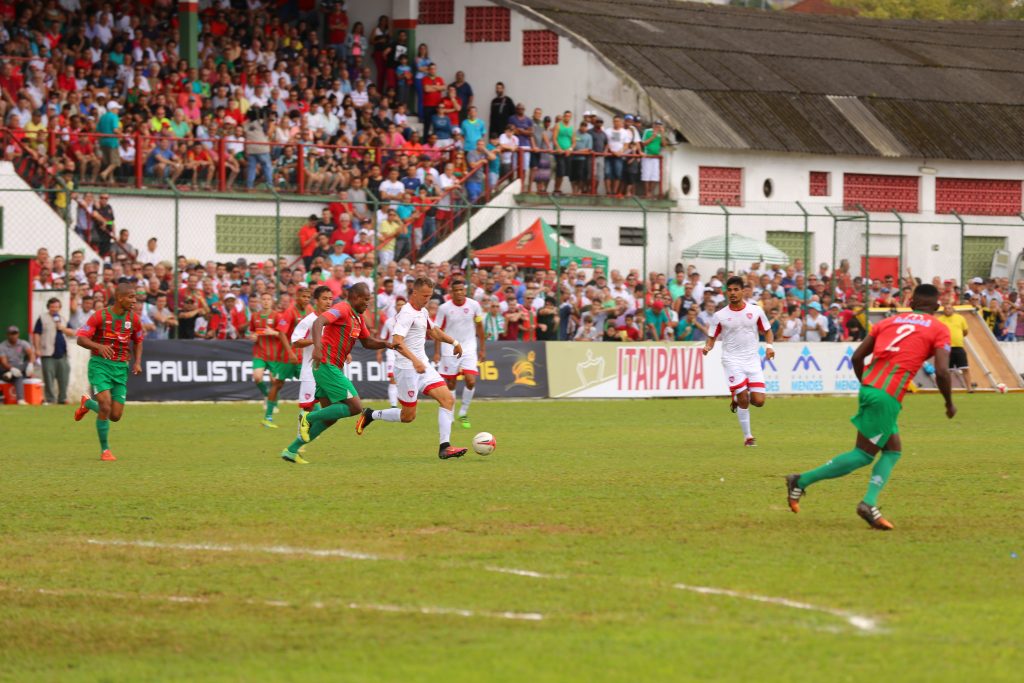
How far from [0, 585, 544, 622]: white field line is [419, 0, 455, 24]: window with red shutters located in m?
35.7

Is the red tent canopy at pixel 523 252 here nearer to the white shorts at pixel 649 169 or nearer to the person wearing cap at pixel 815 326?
the person wearing cap at pixel 815 326

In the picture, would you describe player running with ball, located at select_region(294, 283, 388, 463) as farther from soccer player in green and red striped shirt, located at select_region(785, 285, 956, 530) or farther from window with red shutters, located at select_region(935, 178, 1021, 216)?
window with red shutters, located at select_region(935, 178, 1021, 216)

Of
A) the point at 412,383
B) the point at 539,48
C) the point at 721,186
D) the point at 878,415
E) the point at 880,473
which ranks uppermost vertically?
the point at 539,48

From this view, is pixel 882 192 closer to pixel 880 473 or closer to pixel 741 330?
pixel 741 330

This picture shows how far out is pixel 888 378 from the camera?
1115 centimetres

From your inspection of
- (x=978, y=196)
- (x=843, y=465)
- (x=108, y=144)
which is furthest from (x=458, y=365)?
(x=978, y=196)

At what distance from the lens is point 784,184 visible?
4281 centimetres

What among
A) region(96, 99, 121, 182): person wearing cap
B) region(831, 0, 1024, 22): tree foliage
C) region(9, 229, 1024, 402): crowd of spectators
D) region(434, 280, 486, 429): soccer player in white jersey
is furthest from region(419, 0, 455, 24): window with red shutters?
region(831, 0, 1024, 22): tree foliage

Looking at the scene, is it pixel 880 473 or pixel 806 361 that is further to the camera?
pixel 806 361

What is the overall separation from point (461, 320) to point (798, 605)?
49.5 ft

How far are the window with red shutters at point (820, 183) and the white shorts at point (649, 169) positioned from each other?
6107 millimetres

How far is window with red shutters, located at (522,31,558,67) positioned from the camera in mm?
42062

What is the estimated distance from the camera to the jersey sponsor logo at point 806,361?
3216cm

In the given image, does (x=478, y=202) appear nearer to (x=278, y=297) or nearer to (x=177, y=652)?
(x=278, y=297)
